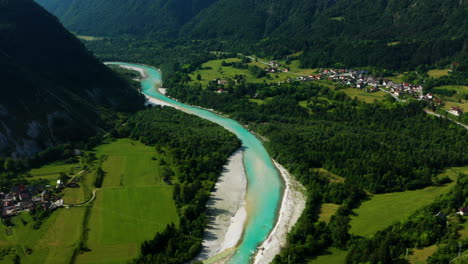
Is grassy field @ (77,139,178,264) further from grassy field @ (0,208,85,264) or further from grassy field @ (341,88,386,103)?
grassy field @ (341,88,386,103)

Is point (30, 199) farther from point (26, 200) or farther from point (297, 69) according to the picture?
point (297, 69)

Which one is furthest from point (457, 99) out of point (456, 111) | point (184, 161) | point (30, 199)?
point (30, 199)

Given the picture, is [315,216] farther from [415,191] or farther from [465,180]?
[465,180]

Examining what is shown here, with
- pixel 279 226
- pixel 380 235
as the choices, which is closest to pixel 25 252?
pixel 279 226

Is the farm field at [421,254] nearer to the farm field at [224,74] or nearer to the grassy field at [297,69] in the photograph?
the farm field at [224,74]

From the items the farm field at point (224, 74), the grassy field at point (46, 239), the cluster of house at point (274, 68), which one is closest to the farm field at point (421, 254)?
→ the grassy field at point (46, 239)
